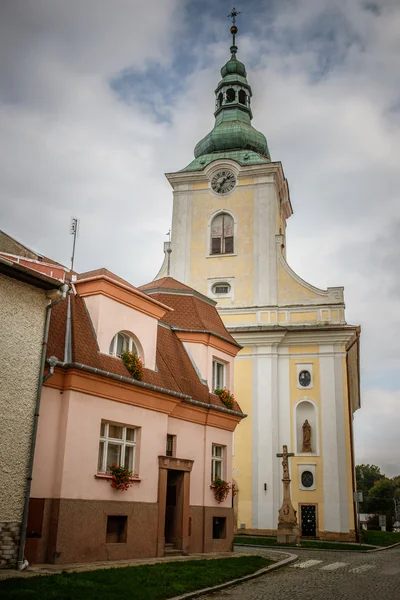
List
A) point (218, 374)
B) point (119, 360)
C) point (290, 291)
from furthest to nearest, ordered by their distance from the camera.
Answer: point (290, 291) < point (218, 374) < point (119, 360)

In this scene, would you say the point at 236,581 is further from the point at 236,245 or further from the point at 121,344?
the point at 236,245

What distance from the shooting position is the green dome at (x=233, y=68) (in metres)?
49.7

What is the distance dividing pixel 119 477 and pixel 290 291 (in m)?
23.6

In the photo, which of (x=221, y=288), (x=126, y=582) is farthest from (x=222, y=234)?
(x=126, y=582)

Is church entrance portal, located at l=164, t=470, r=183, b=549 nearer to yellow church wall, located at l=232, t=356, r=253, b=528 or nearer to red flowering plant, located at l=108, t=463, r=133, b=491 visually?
red flowering plant, located at l=108, t=463, r=133, b=491

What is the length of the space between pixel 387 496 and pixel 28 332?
93.7 meters

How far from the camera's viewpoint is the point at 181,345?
2147 cm

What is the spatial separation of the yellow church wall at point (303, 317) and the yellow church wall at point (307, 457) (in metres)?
1.61

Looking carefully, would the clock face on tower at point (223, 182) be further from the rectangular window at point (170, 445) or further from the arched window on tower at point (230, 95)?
the rectangular window at point (170, 445)

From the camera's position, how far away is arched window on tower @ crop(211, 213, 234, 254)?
40.2 meters

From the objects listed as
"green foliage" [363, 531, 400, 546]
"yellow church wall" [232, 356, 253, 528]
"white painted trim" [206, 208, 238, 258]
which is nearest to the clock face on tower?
"white painted trim" [206, 208, 238, 258]

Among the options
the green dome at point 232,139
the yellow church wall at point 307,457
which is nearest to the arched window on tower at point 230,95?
the green dome at point 232,139

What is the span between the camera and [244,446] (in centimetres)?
3500

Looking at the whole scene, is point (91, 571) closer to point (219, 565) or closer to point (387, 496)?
point (219, 565)
